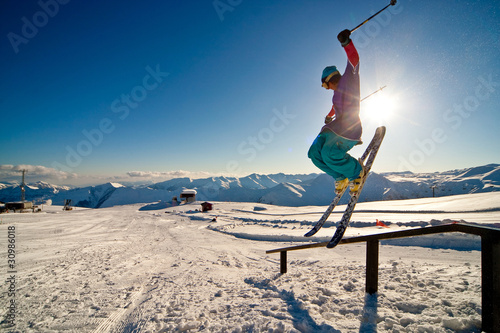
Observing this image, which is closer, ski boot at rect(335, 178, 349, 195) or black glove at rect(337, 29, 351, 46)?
black glove at rect(337, 29, 351, 46)

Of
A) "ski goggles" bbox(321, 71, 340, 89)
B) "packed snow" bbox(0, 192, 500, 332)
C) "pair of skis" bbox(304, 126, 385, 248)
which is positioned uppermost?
"ski goggles" bbox(321, 71, 340, 89)

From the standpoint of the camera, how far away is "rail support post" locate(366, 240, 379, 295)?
2.97m

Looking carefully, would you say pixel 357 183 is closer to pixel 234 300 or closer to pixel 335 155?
pixel 335 155

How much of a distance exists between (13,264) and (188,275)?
6.05m

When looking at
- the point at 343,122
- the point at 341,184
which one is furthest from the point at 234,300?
the point at 343,122

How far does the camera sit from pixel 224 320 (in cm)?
270

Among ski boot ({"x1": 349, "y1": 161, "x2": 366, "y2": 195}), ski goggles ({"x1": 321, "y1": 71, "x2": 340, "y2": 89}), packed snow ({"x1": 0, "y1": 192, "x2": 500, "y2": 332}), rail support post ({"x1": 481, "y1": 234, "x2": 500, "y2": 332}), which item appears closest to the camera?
rail support post ({"x1": 481, "y1": 234, "x2": 500, "y2": 332})

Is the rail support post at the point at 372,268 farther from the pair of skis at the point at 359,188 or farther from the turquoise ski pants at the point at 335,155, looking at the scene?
the turquoise ski pants at the point at 335,155

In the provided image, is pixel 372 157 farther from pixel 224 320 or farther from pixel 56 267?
pixel 56 267

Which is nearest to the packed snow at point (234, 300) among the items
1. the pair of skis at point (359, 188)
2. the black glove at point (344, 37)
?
the pair of skis at point (359, 188)

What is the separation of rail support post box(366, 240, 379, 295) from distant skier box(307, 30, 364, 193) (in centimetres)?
110

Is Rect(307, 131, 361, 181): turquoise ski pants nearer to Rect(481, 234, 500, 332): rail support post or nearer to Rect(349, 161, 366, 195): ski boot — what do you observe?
Rect(349, 161, 366, 195): ski boot

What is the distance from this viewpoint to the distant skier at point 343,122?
8.96 feet

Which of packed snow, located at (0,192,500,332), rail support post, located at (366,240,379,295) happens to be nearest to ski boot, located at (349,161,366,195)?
rail support post, located at (366,240,379,295)
